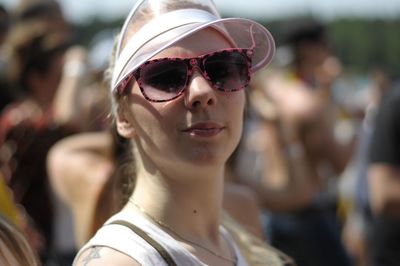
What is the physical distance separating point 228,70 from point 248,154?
12.9ft


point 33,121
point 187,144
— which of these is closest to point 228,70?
point 187,144

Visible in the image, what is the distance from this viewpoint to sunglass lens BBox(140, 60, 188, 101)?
213cm

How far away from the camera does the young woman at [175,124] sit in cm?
212

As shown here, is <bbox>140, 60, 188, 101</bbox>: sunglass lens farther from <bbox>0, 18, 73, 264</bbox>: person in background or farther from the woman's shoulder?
<bbox>0, 18, 73, 264</bbox>: person in background

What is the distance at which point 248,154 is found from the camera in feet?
20.0

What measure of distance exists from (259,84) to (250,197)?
258 centimetres

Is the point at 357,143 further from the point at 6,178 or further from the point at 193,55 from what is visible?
the point at 193,55

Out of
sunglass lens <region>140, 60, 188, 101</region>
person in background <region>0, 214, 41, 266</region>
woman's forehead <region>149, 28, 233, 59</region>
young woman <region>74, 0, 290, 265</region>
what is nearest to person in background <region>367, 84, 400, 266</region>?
young woman <region>74, 0, 290, 265</region>

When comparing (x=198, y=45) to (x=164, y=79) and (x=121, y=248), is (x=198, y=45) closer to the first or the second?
(x=164, y=79)

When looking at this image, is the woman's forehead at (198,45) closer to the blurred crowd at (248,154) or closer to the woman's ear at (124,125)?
the woman's ear at (124,125)

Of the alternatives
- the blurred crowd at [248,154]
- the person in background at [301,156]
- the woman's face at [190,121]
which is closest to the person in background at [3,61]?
the blurred crowd at [248,154]

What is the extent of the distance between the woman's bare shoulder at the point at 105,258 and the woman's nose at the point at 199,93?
14.2 inches

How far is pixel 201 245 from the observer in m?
2.22

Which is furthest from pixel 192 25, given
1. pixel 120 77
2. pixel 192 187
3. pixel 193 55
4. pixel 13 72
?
pixel 13 72
